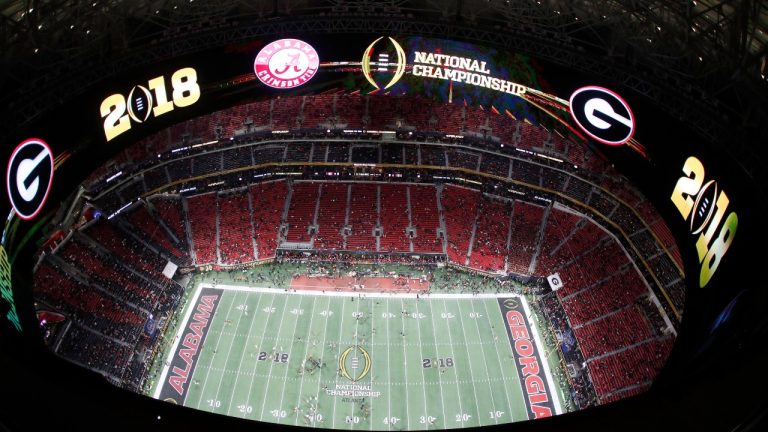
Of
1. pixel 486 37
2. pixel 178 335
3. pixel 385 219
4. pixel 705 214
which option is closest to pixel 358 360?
pixel 178 335

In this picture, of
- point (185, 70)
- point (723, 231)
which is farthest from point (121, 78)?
point (723, 231)

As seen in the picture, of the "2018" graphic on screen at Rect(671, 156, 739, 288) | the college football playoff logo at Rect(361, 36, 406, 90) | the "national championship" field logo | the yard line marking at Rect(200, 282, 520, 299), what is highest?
the college football playoff logo at Rect(361, 36, 406, 90)

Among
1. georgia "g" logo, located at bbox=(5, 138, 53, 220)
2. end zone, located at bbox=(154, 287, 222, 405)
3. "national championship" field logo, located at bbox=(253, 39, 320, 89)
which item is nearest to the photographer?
georgia "g" logo, located at bbox=(5, 138, 53, 220)

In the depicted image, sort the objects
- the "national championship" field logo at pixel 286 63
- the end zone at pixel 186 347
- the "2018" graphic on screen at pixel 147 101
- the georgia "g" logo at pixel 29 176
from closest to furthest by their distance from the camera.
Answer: the georgia "g" logo at pixel 29 176 < the "2018" graphic on screen at pixel 147 101 < the "national championship" field logo at pixel 286 63 < the end zone at pixel 186 347

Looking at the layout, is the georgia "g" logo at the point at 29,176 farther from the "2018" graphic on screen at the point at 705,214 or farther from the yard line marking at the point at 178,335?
the "2018" graphic on screen at the point at 705,214

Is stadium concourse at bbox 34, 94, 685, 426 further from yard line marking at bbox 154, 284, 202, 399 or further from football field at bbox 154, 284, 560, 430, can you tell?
football field at bbox 154, 284, 560, 430

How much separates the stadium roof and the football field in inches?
461

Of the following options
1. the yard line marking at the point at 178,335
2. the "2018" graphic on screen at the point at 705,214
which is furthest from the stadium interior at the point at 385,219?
the yard line marking at the point at 178,335

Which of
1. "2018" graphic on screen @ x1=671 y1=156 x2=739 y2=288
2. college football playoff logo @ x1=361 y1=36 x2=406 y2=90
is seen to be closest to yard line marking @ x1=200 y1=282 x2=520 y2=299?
college football playoff logo @ x1=361 y1=36 x2=406 y2=90

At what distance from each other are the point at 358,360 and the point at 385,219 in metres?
8.98

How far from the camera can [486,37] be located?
24578 mm

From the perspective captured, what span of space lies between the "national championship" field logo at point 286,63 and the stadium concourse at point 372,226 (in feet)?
31.4

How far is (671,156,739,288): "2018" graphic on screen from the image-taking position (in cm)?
1781

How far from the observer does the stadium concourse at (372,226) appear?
89.2ft
